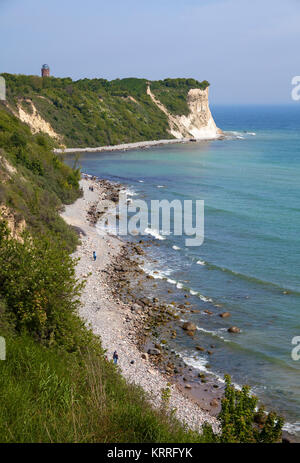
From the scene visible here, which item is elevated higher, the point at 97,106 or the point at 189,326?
the point at 97,106

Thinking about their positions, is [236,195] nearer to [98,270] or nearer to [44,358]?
[98,270]

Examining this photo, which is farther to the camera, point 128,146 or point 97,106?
point 97,106

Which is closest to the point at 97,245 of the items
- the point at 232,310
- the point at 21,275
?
the point at 232,310

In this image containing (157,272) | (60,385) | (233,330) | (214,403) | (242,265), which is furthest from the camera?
(242,265)

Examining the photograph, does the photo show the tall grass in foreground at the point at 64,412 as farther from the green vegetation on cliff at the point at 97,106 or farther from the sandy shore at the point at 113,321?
the green vegetation on cliff at the point at 97,106

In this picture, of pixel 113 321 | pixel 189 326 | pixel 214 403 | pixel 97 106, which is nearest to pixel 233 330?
pixel 189 326

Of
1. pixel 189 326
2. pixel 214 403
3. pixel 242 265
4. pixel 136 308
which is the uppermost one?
pixel 242 265

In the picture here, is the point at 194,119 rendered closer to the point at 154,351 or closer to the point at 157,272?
the point at 157,272
